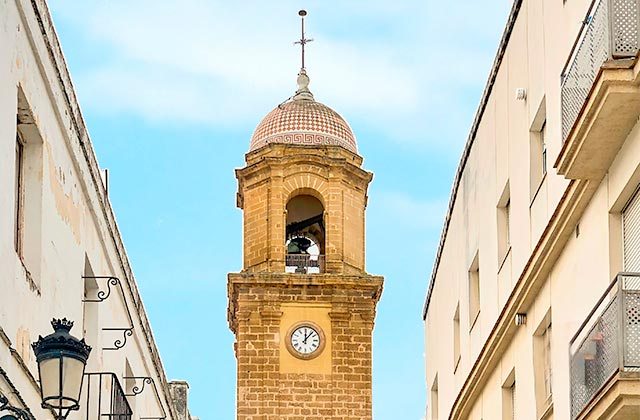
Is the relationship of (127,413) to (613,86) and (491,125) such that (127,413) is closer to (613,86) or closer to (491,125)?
(491,125)

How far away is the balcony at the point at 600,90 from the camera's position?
15.6 meters

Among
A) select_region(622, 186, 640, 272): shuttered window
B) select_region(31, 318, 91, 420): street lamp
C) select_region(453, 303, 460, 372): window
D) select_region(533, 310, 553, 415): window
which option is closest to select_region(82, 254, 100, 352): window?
select_region(533, 310, 553, 415): window

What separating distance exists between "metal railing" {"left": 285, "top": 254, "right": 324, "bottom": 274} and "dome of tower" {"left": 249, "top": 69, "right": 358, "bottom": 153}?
2.83m

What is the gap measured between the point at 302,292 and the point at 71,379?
107 feet

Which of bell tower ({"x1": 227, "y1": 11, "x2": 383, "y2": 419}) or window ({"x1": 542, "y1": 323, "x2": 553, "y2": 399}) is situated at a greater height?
bell tower ({"x1": 227, "y1": 11, "x2": 383, "y2": 419})

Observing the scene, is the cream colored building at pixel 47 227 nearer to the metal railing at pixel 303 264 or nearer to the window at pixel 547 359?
the window at pixel 547 359

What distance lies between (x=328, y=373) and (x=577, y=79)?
29031 millimetres

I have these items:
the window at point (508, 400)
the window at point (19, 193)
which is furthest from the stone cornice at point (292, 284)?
the window at point (19, 193)

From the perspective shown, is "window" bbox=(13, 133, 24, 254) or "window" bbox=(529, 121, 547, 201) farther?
"window" bbox=(529, 121, 547, 201)

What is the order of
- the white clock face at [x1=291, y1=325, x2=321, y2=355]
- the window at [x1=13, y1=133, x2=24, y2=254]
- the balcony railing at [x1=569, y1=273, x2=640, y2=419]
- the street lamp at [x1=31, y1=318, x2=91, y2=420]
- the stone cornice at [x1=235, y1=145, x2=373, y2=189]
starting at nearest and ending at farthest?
1. the street lamp at [x1=31, y1=318, x2=91, y2=420]
2. the balcony railing at [x1=569, y1=273, x2=640, y2=419]
3. the window at [x1=13, y1=133, x2=24, y2=254]
4. the white clock face at [x1=291, y1=325, x2=321, y2=355]
5. the stone cornice at [x1=235, y1=145, x2=373, y2=189]

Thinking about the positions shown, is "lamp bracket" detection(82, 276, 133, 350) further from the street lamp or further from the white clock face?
the white clock face

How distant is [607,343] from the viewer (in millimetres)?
15805

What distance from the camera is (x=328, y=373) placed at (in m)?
45.9

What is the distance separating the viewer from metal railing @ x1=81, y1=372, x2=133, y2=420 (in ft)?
71.8
